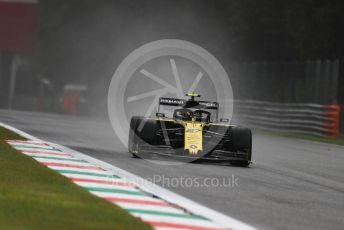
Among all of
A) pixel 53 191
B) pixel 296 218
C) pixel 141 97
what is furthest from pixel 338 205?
pixel 141 97

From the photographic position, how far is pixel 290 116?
29.6m

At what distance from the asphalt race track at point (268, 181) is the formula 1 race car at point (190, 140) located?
0.24 meters

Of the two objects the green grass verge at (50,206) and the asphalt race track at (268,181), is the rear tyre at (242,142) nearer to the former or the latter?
the asphalt race track at (268,181)

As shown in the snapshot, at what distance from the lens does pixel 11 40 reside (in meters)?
51.8

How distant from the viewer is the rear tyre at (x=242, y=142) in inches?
576

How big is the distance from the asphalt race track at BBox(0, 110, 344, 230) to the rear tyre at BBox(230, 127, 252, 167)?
235 millimetres

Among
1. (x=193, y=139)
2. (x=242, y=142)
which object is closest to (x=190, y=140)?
(x=193, y=139)

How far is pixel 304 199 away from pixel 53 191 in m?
2.89

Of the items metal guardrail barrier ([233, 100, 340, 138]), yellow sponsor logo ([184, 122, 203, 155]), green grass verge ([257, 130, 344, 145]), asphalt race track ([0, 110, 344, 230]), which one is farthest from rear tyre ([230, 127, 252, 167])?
metal guardrail barrier ([233, 100, 340, 138])

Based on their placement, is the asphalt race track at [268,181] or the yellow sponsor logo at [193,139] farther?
the yellow sponsor logo at [193,139]

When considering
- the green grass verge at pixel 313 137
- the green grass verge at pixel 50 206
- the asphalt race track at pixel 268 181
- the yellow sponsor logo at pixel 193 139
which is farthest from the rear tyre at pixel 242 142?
the green grass verge at pixel 313 137

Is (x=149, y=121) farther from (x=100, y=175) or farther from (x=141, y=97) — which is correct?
(x=141, y=97)

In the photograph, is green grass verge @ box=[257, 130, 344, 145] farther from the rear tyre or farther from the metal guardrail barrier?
the rear tyre

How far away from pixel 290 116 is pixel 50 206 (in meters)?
21.5
